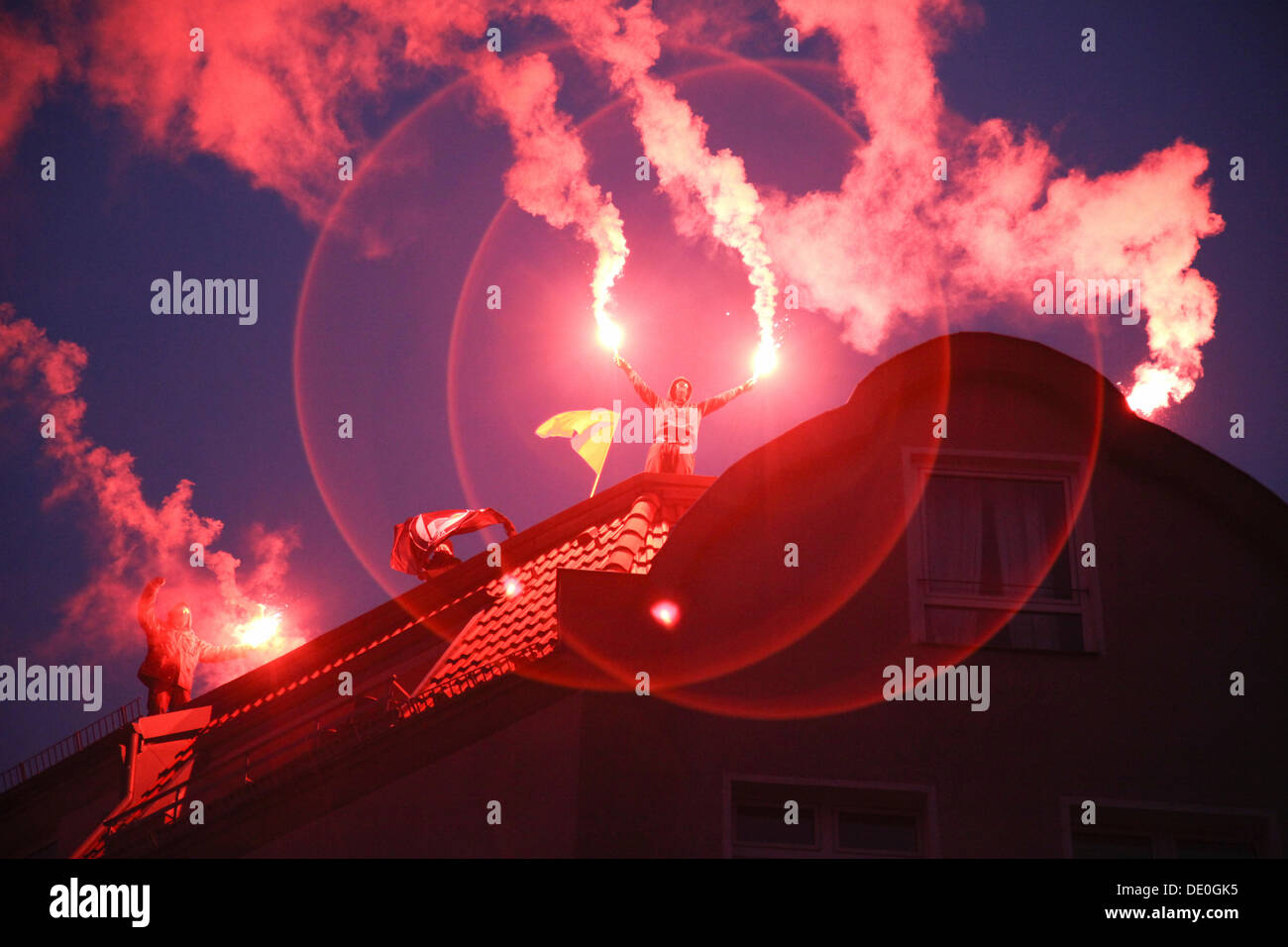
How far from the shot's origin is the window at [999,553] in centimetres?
1034

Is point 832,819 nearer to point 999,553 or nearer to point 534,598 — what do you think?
point 999,553

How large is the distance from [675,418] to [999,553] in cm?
723

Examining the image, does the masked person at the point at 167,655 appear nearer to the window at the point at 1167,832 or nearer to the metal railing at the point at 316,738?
the metal railing at the point at 316,738

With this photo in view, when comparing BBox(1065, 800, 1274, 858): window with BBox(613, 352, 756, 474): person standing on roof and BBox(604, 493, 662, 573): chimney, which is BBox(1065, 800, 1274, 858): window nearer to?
BBox(604, 493, 662, 573): chimney

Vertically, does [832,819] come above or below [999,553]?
below

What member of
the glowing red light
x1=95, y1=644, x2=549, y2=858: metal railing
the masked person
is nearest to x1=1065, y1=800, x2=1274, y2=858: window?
the glowing red light

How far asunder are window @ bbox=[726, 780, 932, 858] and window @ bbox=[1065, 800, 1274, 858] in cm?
128

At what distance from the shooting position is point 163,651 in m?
18.0

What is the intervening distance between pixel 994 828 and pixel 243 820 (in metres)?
6.13

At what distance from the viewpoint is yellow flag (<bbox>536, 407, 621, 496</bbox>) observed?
1906 cm

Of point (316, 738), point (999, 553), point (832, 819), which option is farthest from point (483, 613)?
point (999, 553)

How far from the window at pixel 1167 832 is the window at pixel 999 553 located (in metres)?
1.40
